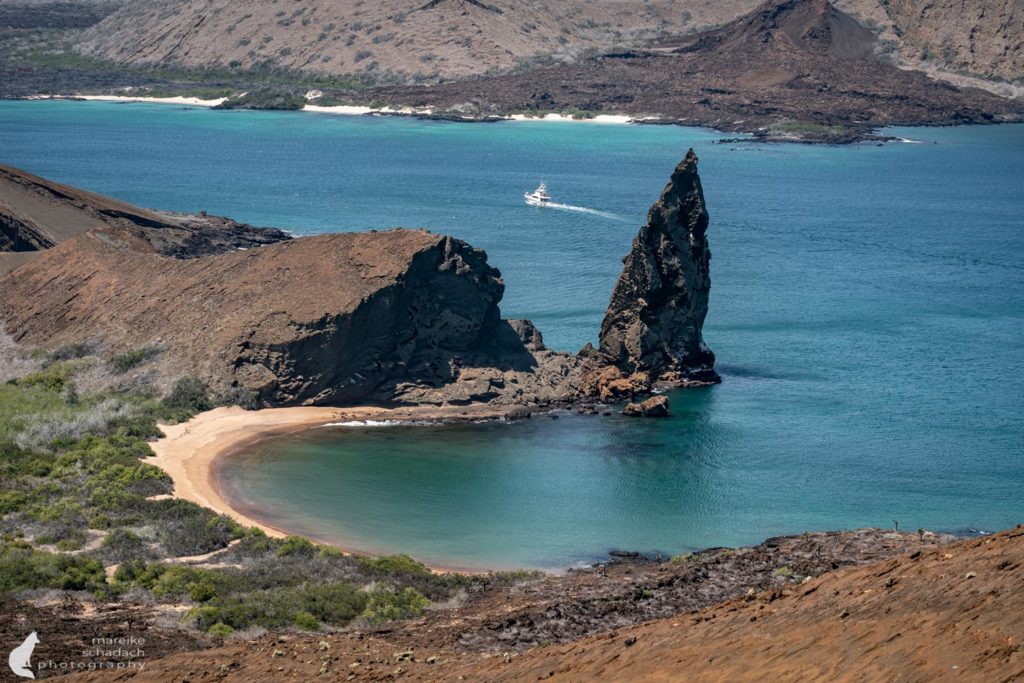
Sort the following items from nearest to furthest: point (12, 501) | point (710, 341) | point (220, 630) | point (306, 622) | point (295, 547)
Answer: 1. point (220, 630)
2. point (306, 622)
3. point (295, 547)
4. point (12, 501)
5. point (710, 341)

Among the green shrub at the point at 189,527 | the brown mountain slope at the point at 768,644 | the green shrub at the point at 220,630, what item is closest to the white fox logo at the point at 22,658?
the brown mountain slope at the point at 768,644

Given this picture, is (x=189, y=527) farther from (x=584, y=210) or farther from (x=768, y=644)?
(x=584, y=210)

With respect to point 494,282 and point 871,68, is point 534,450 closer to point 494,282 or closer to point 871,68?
point 494,282

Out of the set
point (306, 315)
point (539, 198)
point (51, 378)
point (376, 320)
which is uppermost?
point (539, 198)

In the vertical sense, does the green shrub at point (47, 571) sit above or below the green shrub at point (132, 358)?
below

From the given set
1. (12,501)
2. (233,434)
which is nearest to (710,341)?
→ (233,434)

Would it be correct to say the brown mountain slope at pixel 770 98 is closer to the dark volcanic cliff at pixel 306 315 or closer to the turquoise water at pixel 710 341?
the turquoise water at pixel 710 341

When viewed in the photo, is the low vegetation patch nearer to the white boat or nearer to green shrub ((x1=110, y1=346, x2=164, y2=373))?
green shrub ((x1=110, y1=346, x2=164, y2=373))
